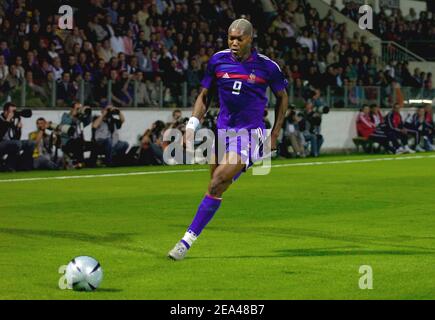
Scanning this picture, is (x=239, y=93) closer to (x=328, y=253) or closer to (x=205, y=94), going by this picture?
(x=205, y=94)

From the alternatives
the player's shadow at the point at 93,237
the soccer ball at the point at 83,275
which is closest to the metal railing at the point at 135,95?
the player's shadow at the point at 93,237

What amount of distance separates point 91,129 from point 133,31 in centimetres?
464

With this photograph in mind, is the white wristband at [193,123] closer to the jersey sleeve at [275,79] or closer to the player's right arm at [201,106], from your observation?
the player's right arm at [201,106]

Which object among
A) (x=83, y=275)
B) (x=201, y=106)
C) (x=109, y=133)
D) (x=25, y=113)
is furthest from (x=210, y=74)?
(x=109, y=133)

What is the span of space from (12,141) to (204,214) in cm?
1413

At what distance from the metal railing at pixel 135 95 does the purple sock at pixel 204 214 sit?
15.1 meters

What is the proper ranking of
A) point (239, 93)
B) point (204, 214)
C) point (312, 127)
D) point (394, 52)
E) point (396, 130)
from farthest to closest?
1. point (394, 52)
2. point (396, 130)
3. point (312, 127)
4. point (239, 93)
5. point (204, 214)

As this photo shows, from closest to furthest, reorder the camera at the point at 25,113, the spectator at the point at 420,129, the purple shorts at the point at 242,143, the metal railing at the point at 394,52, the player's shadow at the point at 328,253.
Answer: the player's shadow at the point at 328,253
the purple shorts at the point at 242,143
the camera at the point at 25,113
the spectator at the point at 420,129
the metal railing at the point at 394,52

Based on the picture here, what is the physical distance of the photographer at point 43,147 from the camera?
1001 inches

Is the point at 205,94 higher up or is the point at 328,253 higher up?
the point at 205,94

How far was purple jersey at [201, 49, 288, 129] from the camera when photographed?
11.8 m

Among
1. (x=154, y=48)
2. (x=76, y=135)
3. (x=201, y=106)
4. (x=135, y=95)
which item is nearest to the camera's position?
(x=201, y=106)

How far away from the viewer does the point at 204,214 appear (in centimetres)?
1122

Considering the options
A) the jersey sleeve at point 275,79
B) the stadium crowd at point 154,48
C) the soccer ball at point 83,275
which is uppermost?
the stadium crowd at point 154,48
